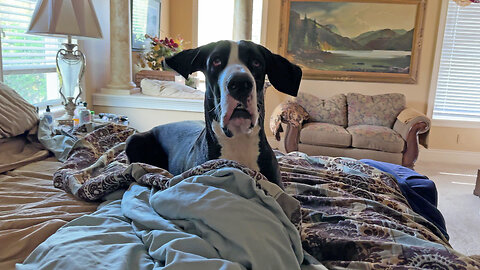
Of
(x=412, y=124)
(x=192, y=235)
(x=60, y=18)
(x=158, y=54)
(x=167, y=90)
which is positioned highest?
(x=60, y=18)

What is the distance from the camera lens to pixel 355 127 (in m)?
4.43

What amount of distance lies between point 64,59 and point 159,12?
8.82 ft

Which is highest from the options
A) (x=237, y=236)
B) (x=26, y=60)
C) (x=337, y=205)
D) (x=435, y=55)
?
(x=435, y=55)

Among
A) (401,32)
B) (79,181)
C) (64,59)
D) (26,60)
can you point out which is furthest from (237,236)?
(401,32)

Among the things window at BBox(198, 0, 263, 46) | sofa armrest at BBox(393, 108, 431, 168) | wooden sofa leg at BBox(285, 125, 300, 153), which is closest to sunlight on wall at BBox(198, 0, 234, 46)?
window at BBox(198, 0, 263, 46)

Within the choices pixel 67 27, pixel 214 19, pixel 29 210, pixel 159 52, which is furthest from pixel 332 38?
pixel 29 210

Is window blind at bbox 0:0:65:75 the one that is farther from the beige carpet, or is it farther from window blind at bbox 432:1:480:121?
window blind at bbox 432:1:480:121

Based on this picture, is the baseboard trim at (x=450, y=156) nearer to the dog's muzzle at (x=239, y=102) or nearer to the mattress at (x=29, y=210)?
the dog's muzzle at (x=239, y=102)

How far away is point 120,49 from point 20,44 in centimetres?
90

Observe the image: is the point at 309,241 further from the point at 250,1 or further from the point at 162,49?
the point at 250,1

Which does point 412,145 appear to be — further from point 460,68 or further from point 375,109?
point 460,68

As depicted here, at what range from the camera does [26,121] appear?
176 centimetres

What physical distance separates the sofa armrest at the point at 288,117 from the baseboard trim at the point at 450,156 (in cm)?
187

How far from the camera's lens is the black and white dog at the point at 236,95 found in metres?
1.08
